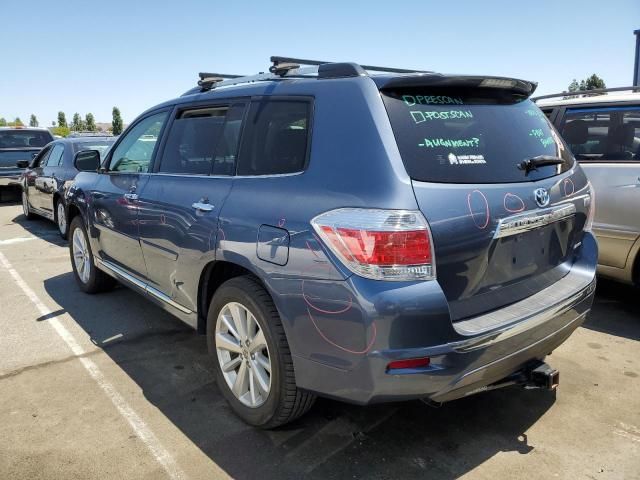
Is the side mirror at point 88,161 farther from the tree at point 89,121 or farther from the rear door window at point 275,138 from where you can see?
the tree at point 89,121

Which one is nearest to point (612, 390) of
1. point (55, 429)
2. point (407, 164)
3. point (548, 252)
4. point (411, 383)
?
point (548, 252)

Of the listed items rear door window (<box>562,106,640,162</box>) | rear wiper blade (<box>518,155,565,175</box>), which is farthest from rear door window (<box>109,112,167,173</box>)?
rear door window (<box>562,106,640,162</box>)

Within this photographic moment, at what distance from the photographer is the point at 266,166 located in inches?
112

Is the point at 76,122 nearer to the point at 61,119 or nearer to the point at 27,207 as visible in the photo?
the point at 61,119

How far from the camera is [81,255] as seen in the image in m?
5.53

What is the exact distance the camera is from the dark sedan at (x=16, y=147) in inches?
487

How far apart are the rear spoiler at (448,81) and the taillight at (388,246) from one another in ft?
2.26

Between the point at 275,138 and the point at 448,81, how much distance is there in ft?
3.12

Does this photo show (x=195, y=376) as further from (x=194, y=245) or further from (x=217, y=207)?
(x=217, y=207)

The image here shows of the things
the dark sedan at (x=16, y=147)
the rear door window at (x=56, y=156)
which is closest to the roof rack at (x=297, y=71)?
the rear door window at (x=56, y=156)

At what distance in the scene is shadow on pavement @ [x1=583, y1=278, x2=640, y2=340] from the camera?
434 centimetres

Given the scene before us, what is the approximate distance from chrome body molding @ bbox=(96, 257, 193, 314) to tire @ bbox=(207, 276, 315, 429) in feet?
1.55

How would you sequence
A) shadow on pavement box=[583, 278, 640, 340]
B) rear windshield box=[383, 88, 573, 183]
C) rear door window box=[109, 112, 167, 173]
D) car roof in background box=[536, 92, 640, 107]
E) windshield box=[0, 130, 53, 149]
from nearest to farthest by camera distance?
rear windshield box=[383, 88, 573, 183]
rear door window box=[109, 112, 167, 173]
shadow on pavement box=[583, 278, 640, 340]
car roof in background box=[536, 92, 640, 107]
windshield box=[0, 130, 53, 149]

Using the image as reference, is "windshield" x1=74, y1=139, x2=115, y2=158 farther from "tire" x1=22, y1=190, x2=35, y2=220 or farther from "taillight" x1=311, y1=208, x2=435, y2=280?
"taillight" x1=311, y1=208, x2=435, y2=280
